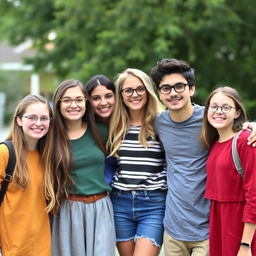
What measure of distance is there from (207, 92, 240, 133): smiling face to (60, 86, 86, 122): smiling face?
108cm

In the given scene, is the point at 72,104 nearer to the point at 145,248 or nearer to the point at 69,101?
the point at 69,101

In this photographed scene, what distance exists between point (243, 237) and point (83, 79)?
8518mm

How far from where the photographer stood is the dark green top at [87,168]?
12.4ft

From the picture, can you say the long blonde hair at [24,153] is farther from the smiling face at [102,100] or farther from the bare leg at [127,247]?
the bare leg at [127,247]

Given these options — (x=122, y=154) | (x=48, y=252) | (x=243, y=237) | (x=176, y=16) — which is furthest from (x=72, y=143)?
(x=176, y=16)

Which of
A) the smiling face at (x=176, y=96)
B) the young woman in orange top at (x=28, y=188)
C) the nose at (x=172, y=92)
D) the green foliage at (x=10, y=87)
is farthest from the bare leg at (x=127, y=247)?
the green foliage at (x=10, y=87)

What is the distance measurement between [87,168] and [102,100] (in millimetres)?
631

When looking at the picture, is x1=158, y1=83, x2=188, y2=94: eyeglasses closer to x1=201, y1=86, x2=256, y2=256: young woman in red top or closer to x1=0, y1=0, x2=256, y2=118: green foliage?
x1=201, y1=86, x2=256, y2=256: young woman in red top

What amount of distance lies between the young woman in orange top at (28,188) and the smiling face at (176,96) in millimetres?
949

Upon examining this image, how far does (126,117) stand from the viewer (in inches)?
160

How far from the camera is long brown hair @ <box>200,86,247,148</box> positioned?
3.44 m

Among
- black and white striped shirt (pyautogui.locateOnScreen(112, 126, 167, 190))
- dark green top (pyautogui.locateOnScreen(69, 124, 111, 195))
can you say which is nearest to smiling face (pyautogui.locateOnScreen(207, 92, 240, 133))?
black and white striped shirt (pyautogui.locateOnScreen(112, 126, 167, 190))

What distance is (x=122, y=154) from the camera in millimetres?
3928

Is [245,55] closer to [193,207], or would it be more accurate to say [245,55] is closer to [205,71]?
[205,71]
